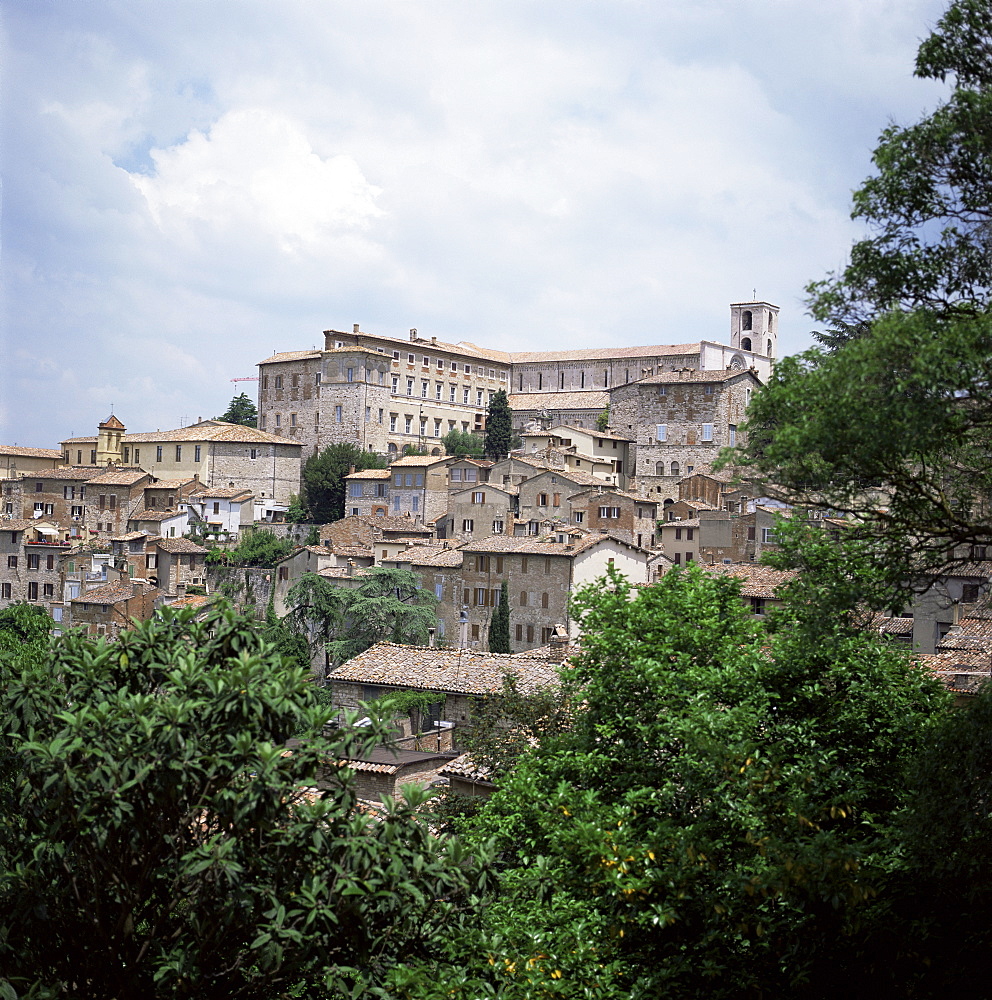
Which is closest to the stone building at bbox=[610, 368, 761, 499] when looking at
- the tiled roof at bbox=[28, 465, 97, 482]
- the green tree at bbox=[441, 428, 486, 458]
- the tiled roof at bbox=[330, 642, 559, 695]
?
A: the green tree at bbox=[441, 428, 486, 458]

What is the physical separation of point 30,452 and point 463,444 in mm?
27117

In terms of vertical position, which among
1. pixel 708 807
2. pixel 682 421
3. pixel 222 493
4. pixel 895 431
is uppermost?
pixel 682 421

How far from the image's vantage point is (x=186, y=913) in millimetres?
8492

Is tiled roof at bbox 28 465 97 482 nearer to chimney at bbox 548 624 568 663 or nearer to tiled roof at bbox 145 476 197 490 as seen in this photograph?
tiled roof at bbox 145 476 197 490

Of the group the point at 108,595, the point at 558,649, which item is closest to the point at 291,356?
the point at 108,595

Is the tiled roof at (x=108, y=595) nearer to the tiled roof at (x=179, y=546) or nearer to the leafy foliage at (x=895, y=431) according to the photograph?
the tiled roof at (x=179, y=546)

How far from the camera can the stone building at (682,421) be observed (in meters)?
65.1

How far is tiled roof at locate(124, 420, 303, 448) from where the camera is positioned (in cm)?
6881

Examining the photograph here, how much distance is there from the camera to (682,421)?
66.2 m

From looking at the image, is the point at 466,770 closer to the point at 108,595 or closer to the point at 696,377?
the point at 108,595

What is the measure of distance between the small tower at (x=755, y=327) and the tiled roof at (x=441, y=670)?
2853 inches

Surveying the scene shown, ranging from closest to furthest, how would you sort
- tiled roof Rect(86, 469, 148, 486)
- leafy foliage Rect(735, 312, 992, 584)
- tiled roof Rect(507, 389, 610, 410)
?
leafy foliage Rect(735, 312, 992, 584), tiled roof Rect(86, 469, 148, 486), tiled roof Rect(507, 389, 610, 410)

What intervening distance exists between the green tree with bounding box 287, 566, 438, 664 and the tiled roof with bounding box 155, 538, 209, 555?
38.7 ft

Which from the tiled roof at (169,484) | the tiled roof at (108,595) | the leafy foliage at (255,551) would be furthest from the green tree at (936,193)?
the tiled roof at (169,484)
